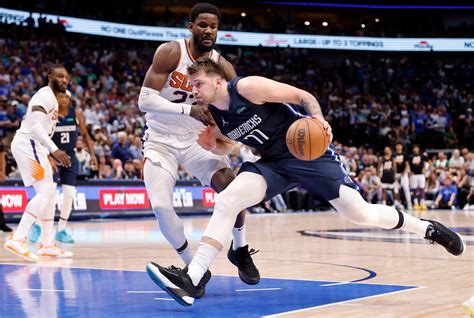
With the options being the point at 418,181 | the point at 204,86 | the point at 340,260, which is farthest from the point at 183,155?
the point at 418,181

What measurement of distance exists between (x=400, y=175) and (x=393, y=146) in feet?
19.5

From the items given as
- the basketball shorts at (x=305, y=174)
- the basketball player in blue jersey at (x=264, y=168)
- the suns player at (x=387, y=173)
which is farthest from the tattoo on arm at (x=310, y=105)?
the suns player at (x=387, y=173)

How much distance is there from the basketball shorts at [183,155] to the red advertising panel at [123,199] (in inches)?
419

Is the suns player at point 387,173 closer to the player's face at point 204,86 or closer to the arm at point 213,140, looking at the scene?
the arm at point 213,140

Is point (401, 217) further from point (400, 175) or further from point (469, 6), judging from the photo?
point (469, 6)

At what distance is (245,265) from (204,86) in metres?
1.54

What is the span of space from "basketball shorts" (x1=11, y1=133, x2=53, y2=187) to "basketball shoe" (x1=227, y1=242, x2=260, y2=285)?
3.32m

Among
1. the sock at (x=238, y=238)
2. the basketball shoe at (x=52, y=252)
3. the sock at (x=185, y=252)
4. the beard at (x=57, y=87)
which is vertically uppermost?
the beard at (x=57, y=87)

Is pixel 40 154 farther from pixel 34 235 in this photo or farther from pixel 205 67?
pixel 205 67

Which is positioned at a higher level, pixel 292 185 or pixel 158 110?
pixel 158 110

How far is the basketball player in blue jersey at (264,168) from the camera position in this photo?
17.1ft

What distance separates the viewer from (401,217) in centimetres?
561

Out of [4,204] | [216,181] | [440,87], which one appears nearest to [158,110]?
[216,181]

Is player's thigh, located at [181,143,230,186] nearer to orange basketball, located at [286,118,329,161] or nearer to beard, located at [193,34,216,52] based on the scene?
beard, located at [193,34,216,52]
